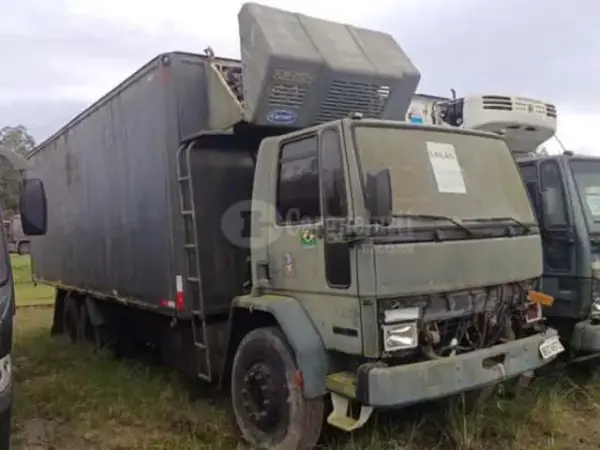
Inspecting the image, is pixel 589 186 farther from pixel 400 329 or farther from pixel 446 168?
pixel 400 329

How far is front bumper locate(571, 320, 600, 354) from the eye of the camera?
5.43 metres

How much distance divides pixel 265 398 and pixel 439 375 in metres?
1.33

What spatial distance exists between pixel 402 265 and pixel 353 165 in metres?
0.70

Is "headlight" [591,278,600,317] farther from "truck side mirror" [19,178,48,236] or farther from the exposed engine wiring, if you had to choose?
"truck side mirror" [19,178,48,236]

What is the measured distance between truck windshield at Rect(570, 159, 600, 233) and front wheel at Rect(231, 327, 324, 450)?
10.2ft

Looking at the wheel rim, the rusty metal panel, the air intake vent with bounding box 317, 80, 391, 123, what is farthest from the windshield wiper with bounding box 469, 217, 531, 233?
the rusty metal panel

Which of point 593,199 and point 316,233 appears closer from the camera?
point 316,233

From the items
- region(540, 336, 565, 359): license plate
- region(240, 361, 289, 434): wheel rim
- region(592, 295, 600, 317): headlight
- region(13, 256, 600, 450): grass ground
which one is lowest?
region(13, 256, 600, 450): grass ground

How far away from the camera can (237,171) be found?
217 inches

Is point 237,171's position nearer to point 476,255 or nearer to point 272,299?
point 272,299

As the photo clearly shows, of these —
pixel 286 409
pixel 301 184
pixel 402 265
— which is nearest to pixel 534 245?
pixel 402 265

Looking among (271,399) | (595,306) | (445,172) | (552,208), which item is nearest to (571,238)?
(552,208)

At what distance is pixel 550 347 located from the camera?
4613 mm

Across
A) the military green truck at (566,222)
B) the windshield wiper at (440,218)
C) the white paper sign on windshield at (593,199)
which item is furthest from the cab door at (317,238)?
the white paper sign on windshield at (593,199)
